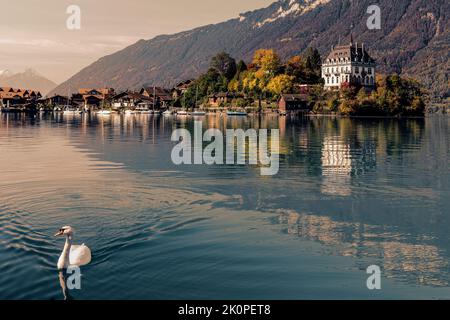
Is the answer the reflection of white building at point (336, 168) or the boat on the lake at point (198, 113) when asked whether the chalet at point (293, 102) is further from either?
the reflection of white building at point (336, 168)

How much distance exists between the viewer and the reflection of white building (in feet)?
109

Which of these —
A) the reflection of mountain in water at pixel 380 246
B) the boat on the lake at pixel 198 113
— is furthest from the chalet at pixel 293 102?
the reflection of mountain in water at pixel 380 246

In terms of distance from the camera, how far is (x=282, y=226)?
24016 millimetres

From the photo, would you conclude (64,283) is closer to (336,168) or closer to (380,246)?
(380,246)

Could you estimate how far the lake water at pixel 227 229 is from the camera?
658 inches

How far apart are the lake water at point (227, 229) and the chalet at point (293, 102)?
139751mm

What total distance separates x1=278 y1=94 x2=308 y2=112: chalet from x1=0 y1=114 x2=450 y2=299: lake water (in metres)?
140

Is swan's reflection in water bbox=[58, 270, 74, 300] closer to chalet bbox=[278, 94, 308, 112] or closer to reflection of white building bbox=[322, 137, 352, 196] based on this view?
reflection of white building bbox=[322, 137, 352, 196]

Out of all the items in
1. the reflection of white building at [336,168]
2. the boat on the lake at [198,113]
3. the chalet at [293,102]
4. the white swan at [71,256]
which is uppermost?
the chalet at [293,102]

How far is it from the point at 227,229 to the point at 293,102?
163 meters

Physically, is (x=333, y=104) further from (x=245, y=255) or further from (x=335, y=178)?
(x=245, y=255)

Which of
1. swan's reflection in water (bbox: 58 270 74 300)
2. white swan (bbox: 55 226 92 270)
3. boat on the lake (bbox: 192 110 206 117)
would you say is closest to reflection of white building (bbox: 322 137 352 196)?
white swan (bbox: 55 226 92 270)
